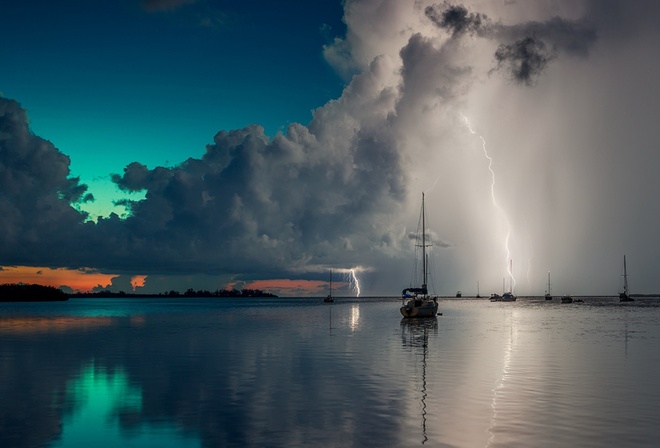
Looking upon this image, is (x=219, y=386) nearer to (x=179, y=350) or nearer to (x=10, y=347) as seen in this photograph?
(x=179, y=350)

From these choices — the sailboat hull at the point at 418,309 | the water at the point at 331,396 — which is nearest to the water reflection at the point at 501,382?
the water at the point at 331,396

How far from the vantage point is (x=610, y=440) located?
2178 centimetres

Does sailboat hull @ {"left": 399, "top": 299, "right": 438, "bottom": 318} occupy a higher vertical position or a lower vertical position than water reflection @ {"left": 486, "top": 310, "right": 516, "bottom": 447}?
higher

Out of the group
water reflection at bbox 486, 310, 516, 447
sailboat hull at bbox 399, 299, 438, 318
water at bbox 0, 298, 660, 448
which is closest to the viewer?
water at bbox 0, 298, 660, 448

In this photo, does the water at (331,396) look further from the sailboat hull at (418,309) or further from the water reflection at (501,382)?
the sailboat hull at (418,309)

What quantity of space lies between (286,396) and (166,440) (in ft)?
31.3

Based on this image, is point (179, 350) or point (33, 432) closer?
point (33, 432)

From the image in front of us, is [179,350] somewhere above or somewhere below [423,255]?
below

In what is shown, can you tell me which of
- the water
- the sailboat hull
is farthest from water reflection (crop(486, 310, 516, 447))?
the sailboat hull

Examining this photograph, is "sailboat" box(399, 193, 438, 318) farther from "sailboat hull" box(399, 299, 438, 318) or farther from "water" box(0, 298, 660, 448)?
"water" box(0, 298, 660, 448)

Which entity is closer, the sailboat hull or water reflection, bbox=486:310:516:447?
water reflection, bbox=486:310:516:447

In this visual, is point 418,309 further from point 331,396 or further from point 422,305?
point 331,396

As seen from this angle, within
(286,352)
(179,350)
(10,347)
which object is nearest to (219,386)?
(286,352)

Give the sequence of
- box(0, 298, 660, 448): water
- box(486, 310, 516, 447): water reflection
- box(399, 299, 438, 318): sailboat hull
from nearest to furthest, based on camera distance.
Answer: box(0, 298, 660, 448): water
box(486, 310, 516, 447): water reflection
box(399, 299, 438, 318): sailboat hull
